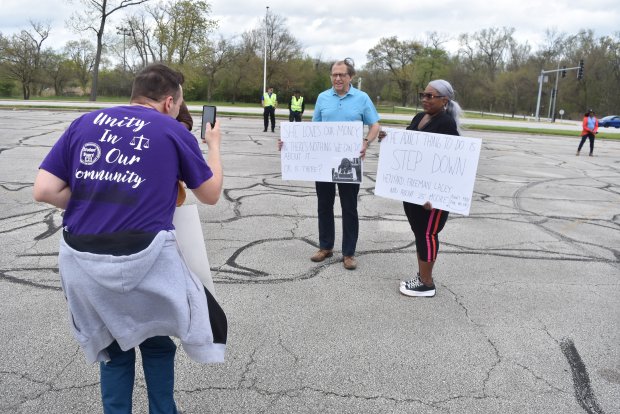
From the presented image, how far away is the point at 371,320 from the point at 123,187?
2.47 meters

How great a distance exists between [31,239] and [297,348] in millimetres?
3795

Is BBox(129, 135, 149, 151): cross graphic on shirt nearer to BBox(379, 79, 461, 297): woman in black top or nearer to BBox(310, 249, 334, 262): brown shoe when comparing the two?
BBox(379, 79, 461, 297): woman in black top

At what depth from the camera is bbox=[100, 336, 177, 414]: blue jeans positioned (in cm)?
209

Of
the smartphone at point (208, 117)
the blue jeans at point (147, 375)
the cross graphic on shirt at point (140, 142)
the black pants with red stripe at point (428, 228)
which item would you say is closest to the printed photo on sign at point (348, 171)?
the black pants with red stripe at point (428, 228)

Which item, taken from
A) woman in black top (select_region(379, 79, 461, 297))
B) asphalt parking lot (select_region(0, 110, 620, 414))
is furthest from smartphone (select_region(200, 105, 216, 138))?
woman in black top (select_region(379, 79, 461, 297))

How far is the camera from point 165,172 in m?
1.91

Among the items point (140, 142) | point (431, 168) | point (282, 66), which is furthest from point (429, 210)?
point (282, 66)

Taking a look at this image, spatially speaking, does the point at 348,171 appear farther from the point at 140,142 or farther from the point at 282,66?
the point at 282,66

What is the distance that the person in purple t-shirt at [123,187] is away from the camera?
1.85 m

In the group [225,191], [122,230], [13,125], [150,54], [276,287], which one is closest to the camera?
[122,230]

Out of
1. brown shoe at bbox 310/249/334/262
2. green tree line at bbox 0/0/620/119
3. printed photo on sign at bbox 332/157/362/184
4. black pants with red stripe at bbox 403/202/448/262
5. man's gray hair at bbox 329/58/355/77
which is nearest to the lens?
black pants with red stripe at bbox 403/202/448/262

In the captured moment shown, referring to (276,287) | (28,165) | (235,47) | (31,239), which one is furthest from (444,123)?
(235,47)

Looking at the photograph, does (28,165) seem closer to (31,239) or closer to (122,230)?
(31,239)

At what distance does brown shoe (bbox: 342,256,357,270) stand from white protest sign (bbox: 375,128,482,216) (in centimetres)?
83
